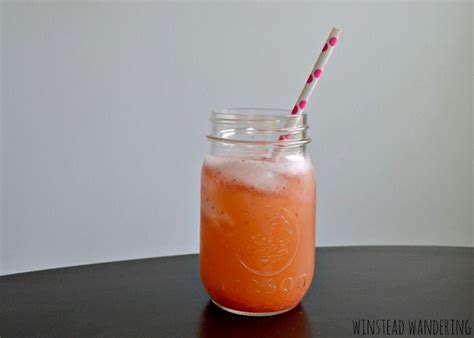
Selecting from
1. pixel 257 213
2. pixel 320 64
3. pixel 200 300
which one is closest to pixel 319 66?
pixel 320 64

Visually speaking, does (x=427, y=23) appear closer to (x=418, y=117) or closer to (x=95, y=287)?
(x=418, y=117)

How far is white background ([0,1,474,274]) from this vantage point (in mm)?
1290

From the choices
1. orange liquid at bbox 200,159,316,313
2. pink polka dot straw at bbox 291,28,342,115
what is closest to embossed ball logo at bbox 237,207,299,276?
orange liquid at bbox 200,159,316,313

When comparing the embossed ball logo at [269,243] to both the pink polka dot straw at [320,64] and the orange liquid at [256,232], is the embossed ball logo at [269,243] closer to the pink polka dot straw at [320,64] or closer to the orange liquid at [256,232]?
the orange liquid at [256,232]

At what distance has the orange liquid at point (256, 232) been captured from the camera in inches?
24.3

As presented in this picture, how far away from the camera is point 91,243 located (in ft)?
4.52

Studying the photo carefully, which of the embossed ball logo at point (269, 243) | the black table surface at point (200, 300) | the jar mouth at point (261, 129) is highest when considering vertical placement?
the jar mouth at point (261, 129)

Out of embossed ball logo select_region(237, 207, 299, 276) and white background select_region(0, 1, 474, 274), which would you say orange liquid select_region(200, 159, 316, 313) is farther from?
white background select_region(0, 1, 474, 274)

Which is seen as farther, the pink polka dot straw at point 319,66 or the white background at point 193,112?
the white background at point 193,112

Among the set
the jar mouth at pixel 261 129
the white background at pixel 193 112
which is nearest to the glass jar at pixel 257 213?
the jar mouth at pixel 261 129

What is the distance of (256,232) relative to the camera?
0.62 meters

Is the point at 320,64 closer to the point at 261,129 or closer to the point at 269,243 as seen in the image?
the point at 261,129

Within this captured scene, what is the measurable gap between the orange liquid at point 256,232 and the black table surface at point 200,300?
0.09 ft

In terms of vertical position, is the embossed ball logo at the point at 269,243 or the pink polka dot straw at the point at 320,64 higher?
the pink polka dot straw at the point at 320,64
